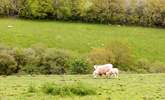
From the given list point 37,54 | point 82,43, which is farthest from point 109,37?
point 37,54

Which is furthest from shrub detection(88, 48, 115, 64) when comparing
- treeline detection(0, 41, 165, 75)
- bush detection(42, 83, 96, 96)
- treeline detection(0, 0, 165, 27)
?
bush detection(42, 83, 96, 96)

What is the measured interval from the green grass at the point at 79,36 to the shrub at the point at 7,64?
59.9 feet

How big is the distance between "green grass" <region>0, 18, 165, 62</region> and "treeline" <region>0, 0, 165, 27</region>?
141 inches

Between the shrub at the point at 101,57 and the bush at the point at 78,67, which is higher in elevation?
the bush at the point at 78,67

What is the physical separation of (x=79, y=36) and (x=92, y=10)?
17376 mm

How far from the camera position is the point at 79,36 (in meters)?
90.4

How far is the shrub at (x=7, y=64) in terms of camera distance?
200ft

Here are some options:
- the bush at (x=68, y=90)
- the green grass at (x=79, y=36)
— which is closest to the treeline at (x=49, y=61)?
the green grass at (x=79, y=36)

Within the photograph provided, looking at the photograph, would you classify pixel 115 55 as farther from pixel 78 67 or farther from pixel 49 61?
pixel 78 67

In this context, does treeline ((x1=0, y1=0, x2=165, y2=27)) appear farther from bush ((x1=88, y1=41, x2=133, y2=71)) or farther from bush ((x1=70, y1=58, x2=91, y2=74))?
bush ((x1=70, y1=58, x2=91, y2=74))

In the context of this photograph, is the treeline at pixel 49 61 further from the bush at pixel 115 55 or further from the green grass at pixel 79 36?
the green grass at pixel 79 36

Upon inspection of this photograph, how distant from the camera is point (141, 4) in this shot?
110 meters

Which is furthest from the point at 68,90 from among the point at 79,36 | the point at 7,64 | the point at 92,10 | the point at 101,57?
the point at 92,10

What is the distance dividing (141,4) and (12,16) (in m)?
29.5
